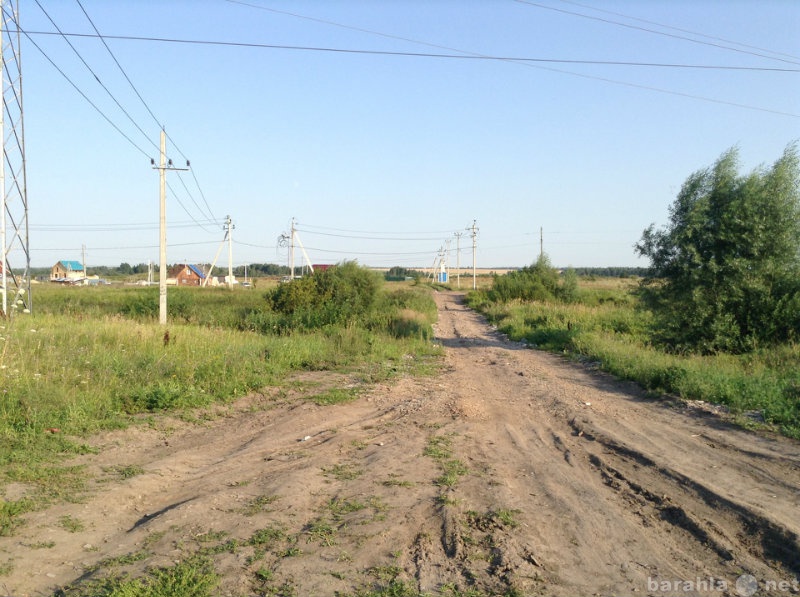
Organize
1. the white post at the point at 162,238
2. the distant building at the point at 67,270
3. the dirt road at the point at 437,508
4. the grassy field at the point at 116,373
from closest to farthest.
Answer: the dirt road at the point at 437,508 < the grassy field at the point at 116,373 < the white post at the point at 162,238 < the distant building at the point at 67,270

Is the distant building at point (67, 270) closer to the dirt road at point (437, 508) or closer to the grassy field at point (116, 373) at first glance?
the grassy field at point (116, 373)

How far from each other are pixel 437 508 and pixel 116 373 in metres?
6.85

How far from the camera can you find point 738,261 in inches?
569

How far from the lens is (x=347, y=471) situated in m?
6.28

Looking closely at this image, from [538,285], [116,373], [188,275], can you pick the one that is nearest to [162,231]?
[116,373]

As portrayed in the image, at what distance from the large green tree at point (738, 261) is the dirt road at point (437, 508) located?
6858 mm

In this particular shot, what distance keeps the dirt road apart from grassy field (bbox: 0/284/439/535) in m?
0.49

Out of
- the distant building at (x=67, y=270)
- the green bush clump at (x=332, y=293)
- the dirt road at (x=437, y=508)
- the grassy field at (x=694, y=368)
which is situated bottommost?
the dirt road at (x=437, y=508)

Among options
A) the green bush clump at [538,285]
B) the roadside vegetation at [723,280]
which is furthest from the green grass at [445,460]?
the green bush clump at [538,285]

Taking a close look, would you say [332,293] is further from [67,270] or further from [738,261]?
[67,270]

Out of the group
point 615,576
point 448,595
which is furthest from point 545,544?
point 448,595

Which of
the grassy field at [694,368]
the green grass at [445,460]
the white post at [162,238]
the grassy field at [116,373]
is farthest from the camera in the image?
the white post at [162,238]

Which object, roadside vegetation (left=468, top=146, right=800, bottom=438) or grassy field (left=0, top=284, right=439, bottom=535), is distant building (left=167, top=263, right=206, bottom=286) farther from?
roadside vegetation (left=468, top=146, right=800, bottom=438)

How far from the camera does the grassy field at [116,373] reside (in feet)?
21.2
